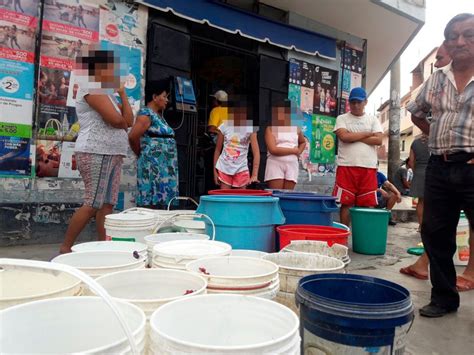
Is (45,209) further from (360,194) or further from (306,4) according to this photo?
(306,4)

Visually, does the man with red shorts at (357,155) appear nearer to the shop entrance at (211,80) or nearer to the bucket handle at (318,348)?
the shop entrance at (211,80)

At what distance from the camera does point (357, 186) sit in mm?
4523

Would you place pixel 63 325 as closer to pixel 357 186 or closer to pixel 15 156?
pixel 15 156

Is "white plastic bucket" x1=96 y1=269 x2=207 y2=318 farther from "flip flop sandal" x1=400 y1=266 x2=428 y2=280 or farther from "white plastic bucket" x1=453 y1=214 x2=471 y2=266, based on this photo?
"white plastic bucket" x1=453 y1=214 x2=471 y2=266

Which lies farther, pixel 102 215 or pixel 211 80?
pixel 211 80

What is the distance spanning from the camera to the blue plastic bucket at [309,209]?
2.76 meters

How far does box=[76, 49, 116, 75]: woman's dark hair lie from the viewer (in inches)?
113

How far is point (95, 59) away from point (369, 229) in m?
3.38

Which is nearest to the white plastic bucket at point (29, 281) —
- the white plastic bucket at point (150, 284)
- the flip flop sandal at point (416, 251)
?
the white plastic bucket at point (150, 284)

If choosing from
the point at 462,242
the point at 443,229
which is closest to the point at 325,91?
the point at 462,242

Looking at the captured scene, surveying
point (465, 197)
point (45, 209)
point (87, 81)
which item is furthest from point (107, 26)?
point (465, 197)

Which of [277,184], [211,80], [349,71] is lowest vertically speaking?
[277,184]

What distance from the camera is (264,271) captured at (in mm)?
1594

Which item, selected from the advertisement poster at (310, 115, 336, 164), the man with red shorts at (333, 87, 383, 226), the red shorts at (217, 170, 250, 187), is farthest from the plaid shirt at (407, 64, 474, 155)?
the advertisement poster at (310, 115, 336, 164)
